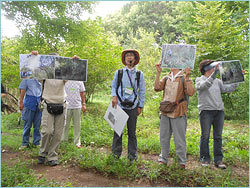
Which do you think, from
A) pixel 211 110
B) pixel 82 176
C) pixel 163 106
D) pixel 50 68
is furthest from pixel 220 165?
pixel 50 68

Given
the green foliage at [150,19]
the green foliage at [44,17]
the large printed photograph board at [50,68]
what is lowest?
the large printed photograph board at [50,68]

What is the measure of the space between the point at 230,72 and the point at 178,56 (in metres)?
0.92

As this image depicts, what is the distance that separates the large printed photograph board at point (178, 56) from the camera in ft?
11.0

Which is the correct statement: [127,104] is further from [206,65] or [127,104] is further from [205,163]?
[205,163]

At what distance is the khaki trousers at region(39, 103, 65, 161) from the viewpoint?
12.2 ft

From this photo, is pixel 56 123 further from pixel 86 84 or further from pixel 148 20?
pixel 148 20

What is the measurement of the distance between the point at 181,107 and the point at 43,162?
2799 millimetres

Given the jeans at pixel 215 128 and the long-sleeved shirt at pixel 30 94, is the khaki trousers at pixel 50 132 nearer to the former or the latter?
the long-sleeved shirt at pixel 30 94

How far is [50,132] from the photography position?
3.72 m

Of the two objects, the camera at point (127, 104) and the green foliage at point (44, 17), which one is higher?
the green foliage at point (44, 17)

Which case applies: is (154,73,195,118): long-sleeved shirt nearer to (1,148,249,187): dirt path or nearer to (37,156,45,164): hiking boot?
(1,148,249,187): dirt path

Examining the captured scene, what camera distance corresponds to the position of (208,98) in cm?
368

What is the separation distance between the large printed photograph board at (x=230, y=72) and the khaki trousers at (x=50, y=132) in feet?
9.93

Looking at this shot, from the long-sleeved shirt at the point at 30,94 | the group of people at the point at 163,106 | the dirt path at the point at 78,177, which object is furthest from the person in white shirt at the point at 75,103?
the dirt path at the point at 78,177
